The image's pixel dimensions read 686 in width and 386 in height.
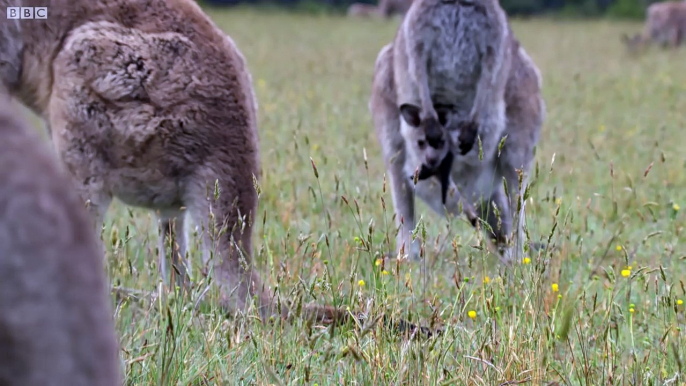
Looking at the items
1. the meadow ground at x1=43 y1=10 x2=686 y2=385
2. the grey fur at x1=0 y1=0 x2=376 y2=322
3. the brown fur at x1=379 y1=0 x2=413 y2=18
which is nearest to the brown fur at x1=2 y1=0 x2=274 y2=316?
the grey fur at x1=0 y1=0 x2=376 y2=322

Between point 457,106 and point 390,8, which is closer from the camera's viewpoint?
point 457,106

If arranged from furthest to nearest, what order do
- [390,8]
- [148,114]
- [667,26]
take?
1. [390,8]
2. [667,26]
3. [148,114]

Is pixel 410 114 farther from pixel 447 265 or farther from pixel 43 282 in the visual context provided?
pixel 43 282

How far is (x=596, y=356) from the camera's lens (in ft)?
8.27

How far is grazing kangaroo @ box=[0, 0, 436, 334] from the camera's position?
2871 millimetres

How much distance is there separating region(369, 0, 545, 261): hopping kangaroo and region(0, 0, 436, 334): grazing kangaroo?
1289 mm

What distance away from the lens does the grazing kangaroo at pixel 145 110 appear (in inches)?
113

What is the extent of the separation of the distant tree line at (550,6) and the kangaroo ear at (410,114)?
2536 centimetres

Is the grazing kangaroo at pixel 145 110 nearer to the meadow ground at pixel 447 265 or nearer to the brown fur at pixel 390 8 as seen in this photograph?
the meadow ground at pixel 447 265

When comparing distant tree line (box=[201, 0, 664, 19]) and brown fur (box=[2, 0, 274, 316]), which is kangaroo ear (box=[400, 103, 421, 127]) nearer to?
brown fur (box=[2, 0, 274, 316])

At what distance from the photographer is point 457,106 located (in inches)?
177

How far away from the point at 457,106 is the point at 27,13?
7.63 ft

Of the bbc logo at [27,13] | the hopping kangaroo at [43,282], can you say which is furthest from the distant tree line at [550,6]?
the hopping kangaroo at [43,282]

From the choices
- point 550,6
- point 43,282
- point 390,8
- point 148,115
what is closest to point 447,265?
point 148,115
